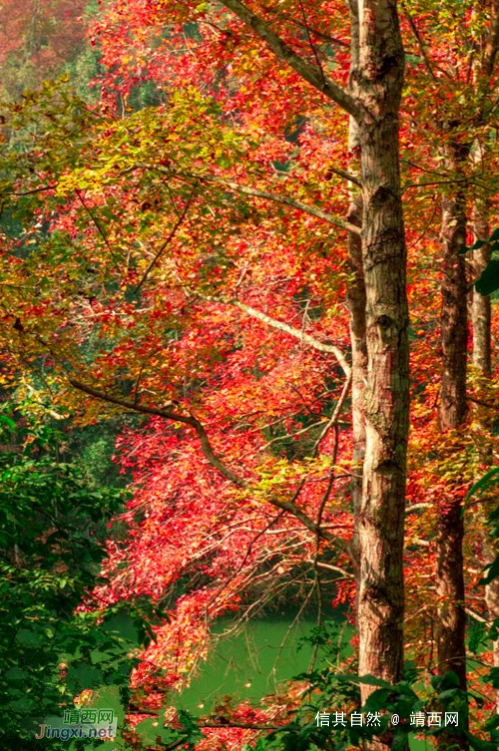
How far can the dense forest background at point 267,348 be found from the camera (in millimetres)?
3828

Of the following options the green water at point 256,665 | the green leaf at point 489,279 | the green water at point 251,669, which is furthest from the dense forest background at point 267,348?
the green water at point 256,665

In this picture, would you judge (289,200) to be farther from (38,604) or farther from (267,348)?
(267,348)

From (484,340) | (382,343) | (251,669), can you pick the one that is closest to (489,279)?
(382,343)

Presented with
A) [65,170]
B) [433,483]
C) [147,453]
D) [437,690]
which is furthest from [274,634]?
[437,690]

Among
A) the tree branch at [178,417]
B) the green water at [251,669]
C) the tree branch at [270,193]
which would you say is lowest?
the green water at [251,669]

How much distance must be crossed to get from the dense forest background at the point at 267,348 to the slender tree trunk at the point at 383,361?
1cm

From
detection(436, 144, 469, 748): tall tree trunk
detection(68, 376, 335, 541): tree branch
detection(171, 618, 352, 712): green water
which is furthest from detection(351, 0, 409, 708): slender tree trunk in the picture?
detection(171, 618, 352, 712): green water

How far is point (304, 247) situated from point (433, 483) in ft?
5.75

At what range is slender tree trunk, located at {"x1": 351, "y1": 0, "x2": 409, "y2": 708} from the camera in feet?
13.1

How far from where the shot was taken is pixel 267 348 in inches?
325

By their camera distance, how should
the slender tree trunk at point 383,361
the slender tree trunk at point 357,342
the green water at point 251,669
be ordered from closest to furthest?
1. the slender tree trunk at point 383,361
2. the slender tree trunk at point 357,342
3. the green water at point 251,669

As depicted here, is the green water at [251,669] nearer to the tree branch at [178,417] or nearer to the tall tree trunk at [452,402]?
the tall tree trunk at [452,402]

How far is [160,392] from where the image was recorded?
5.62 m

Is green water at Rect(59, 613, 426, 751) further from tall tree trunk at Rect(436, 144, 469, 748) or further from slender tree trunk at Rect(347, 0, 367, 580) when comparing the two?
slender tree trunk at Rect(347, 0, 367, 580)
